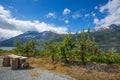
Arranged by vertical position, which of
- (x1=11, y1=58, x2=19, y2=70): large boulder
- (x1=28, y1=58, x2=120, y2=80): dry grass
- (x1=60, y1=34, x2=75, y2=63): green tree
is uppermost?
(x1=60, y1=34, x2=75, y2=63): green tree

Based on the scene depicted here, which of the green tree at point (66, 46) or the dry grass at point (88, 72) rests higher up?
the green tree at point (66, 46)

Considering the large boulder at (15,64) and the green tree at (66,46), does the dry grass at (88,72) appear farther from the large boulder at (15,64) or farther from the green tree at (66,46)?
the green tree at (66,46)

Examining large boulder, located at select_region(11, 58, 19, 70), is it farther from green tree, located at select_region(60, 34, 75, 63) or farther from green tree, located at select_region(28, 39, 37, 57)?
green tree, located at select_region(28, 39, 37, 57)

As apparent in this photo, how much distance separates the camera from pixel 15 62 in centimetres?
2567

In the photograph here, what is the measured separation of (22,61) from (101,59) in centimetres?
1711

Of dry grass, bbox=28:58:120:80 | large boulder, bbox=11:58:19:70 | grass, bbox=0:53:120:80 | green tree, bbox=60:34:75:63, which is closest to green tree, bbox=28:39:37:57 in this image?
green tree, bbox=60:34:75:63

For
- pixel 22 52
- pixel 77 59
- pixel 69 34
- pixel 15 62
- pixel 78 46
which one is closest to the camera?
pixel 15 62

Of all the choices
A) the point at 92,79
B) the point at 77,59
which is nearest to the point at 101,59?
the point at 77,59

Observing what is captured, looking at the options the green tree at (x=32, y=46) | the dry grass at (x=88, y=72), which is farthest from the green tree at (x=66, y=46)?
the green tree at (x=32, y=46)

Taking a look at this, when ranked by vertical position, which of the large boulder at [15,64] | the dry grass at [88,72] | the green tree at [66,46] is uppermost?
the green tree at [66,46]

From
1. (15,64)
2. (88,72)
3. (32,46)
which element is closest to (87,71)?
(88,72)

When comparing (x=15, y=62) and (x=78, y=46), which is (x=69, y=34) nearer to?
(x=78, y=46)

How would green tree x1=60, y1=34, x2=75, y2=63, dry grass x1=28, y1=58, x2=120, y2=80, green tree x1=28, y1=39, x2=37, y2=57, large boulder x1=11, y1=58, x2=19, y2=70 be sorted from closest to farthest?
1. dry grass x1=28, y1=58, x2=120, y2=80
2. large boulder x1=11, y1=58, x2=19, y2=70
3. green tree x1=60, y1=34, x2=75, y2=63
4. green tree x1=28, y1=39, x2=37, y2=57

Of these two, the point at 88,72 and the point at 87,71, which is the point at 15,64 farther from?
the point at 88,72
